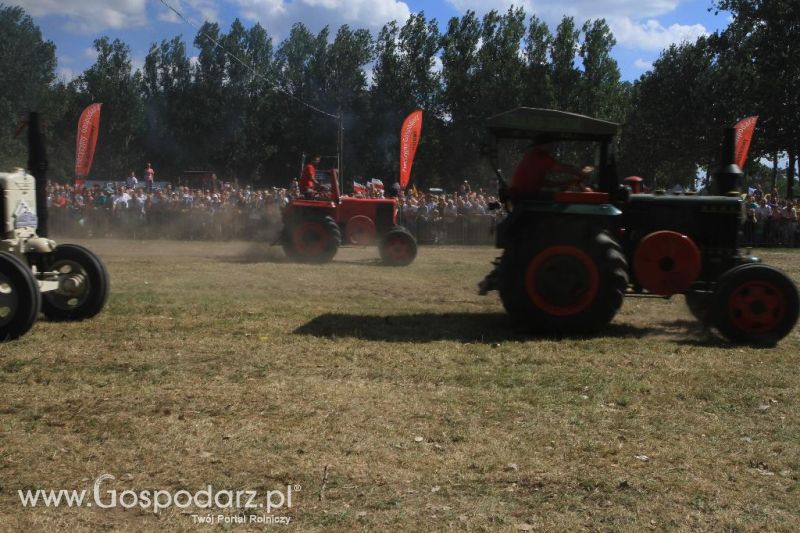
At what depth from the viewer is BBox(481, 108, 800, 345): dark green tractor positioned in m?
7.34

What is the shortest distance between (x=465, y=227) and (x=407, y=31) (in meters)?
27.7

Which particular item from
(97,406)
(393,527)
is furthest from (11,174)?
(393,527)

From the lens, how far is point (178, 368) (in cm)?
601

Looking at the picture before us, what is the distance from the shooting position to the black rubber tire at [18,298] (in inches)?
269

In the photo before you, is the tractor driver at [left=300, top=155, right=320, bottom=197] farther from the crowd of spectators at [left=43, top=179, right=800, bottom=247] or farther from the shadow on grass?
the shadow on grass

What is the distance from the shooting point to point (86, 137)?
22547 mm

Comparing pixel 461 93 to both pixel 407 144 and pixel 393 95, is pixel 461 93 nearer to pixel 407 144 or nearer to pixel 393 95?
pixel 393 95

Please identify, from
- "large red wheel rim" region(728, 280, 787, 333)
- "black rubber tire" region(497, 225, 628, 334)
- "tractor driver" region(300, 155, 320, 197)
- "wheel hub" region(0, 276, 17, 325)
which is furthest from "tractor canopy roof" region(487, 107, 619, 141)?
"tractor driver" region(300, 155, 320, 197)

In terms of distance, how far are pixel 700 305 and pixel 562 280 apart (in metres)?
1.61

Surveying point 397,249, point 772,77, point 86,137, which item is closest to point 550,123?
point 397,249

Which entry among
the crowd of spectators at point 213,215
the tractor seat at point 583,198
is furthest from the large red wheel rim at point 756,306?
the crowd of spectators at point 213,215

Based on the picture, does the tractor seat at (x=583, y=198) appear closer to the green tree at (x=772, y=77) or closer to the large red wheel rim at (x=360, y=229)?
the large red wheel rim at (x=360, y=229)

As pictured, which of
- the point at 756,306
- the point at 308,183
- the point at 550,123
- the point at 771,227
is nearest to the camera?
the point at 756,306

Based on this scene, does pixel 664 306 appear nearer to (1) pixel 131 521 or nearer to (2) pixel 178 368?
(2) pixel 178 368
